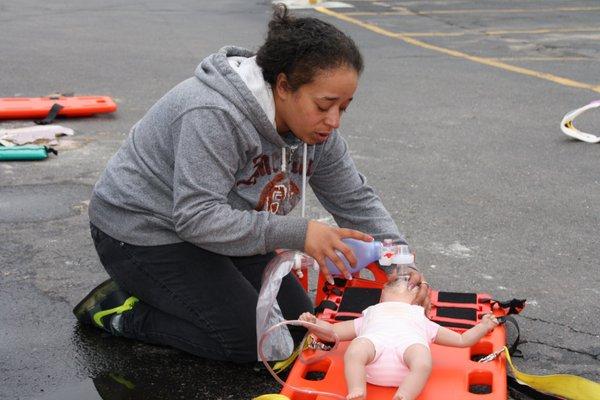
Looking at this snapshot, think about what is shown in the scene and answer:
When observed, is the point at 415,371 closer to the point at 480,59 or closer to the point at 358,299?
the point at 358,299

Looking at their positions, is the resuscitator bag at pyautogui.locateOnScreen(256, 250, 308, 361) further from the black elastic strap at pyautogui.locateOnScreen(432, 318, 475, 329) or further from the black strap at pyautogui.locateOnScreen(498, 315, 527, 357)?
the black strap at pyautogui.locateOnScreen(498, 315, 527, 357)

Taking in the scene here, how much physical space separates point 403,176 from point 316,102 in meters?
2.68

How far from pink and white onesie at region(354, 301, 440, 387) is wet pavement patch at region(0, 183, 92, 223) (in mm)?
2225

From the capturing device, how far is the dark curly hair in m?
3.14

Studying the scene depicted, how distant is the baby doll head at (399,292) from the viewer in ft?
11.1

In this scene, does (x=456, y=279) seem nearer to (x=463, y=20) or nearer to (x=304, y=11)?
(x=463, y=20)

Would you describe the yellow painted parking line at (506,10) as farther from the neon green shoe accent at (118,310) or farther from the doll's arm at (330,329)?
the doll's arm at (330,329)

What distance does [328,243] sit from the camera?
10.3ft

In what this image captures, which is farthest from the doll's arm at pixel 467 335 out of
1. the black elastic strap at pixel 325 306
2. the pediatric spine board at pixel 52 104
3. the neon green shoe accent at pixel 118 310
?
the pediatric spine board at pixel 52 104

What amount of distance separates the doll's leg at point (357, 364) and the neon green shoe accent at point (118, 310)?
3.12 feet

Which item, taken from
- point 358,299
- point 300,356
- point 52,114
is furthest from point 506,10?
point 300,356

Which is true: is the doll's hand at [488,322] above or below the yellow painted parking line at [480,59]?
above

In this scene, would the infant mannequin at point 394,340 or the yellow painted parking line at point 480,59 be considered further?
the yellow painted parking line at point 480,59

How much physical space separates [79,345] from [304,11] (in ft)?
34.8
